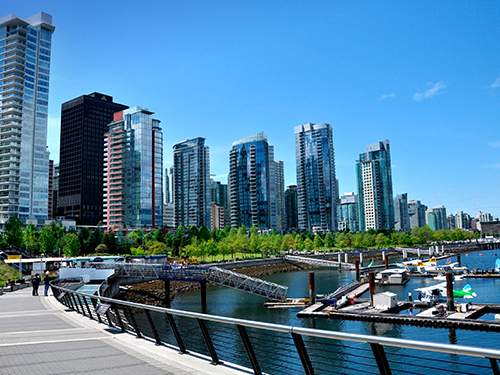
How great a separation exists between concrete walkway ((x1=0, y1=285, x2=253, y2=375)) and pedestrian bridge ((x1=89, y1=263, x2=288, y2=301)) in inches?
1615

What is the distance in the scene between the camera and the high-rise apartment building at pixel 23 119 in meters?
133

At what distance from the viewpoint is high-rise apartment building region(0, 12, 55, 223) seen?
132750 mm

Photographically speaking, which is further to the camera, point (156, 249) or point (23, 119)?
point (23, 119)

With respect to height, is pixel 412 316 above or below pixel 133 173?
below

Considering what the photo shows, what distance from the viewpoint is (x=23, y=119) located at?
136 m

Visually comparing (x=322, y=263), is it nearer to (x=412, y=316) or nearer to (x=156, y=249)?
(x=156, y=249)

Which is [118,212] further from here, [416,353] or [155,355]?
[155,355]

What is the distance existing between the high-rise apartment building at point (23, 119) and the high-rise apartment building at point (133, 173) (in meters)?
31.0

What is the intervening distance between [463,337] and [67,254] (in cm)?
9284

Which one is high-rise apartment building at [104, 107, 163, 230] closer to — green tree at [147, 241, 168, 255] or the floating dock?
green tree at [147, 241, 168, 255]

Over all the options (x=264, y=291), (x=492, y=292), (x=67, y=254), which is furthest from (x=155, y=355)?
(x=67, y=254)

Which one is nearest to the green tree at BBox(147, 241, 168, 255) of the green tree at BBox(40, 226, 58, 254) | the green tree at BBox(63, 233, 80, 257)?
the green tree at BBox(63, 233, 80, 257)

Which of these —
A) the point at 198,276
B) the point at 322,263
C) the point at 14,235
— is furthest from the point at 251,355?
the point at 322,263

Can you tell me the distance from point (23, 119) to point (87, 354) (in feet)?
479
